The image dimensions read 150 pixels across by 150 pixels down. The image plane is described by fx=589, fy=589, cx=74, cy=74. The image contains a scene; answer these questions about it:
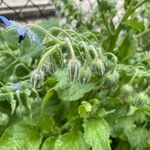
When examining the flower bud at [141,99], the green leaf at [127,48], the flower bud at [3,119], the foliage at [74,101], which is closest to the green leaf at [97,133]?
the foliage at [74,101]

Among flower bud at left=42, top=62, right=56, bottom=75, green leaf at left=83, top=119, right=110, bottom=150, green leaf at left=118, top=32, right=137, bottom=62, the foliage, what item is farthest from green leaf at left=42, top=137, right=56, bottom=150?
green leaf at left=118, top=32, right=137, bottom=62

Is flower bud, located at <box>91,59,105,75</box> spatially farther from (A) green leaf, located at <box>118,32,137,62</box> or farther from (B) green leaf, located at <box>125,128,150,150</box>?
(A) green leaf, located at <box>118,32,137,62</box>

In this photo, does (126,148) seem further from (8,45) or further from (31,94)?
(8,45)

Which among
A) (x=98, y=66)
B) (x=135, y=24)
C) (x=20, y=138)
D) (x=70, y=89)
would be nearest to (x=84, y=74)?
(x=98, y=66)

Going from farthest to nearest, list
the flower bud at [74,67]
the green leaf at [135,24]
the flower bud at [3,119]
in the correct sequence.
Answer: the green leaf at [135,24] < the flower bud at [3,119] < the flower bud at [74,67]

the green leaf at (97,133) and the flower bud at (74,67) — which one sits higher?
the flower bud at (74,67)

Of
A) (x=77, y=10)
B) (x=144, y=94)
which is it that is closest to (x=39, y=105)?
(x=144, y=94)

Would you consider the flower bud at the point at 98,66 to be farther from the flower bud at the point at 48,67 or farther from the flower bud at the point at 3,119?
the flower bud at the point at 3,119

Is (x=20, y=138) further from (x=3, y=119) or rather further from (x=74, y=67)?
(x=74, y=67)
